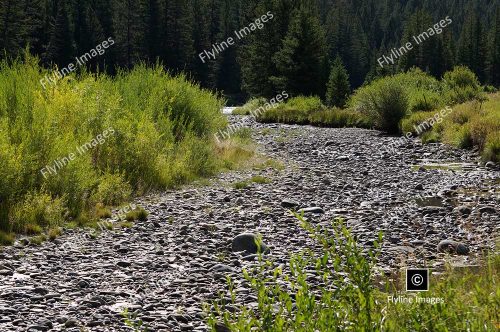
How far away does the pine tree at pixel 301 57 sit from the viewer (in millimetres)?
41219

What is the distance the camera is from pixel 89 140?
34.6 ft

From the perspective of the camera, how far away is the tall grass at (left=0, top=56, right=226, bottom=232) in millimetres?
8562

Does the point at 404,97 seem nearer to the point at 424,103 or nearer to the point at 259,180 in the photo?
the point at 424,103

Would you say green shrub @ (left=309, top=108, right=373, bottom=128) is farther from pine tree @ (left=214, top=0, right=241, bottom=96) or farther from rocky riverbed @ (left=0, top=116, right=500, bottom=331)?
pine tree @ (left=214, top=0, right=241, bottom=96)

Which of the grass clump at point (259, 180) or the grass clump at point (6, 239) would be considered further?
the grass clump at point (259, 180)

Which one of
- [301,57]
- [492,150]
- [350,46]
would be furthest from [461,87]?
[350,46]

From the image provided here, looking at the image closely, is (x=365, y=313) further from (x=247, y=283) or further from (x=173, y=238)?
(x=173, y=238)

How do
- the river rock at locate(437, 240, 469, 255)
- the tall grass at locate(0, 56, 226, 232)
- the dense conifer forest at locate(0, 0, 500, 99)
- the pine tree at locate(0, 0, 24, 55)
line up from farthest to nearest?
the pine tree at locate(0, 0, 24, 55) < the dense conifer forest at locate(0, 0, 500, 99) < the tall grass at locate(0, 56, 226, 232) < the river rock at locate(437, 240, 469, 255)

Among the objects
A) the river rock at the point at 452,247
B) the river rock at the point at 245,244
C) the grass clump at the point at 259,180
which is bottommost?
the grass clump at the point at 259,180

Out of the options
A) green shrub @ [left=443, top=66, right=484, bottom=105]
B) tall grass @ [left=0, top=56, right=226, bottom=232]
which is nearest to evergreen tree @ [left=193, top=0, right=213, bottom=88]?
green shrub @ [left=443, top=66, right=484, bottom=105]

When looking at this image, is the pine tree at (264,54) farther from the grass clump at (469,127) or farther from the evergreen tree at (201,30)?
the evergreen tree at (201,30)

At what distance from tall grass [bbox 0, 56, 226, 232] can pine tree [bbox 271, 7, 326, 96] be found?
84.6 feet

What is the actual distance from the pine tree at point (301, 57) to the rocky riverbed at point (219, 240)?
2664 centimetres

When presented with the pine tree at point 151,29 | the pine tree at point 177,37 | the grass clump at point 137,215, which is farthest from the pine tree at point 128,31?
the grass clump at point 137,215
